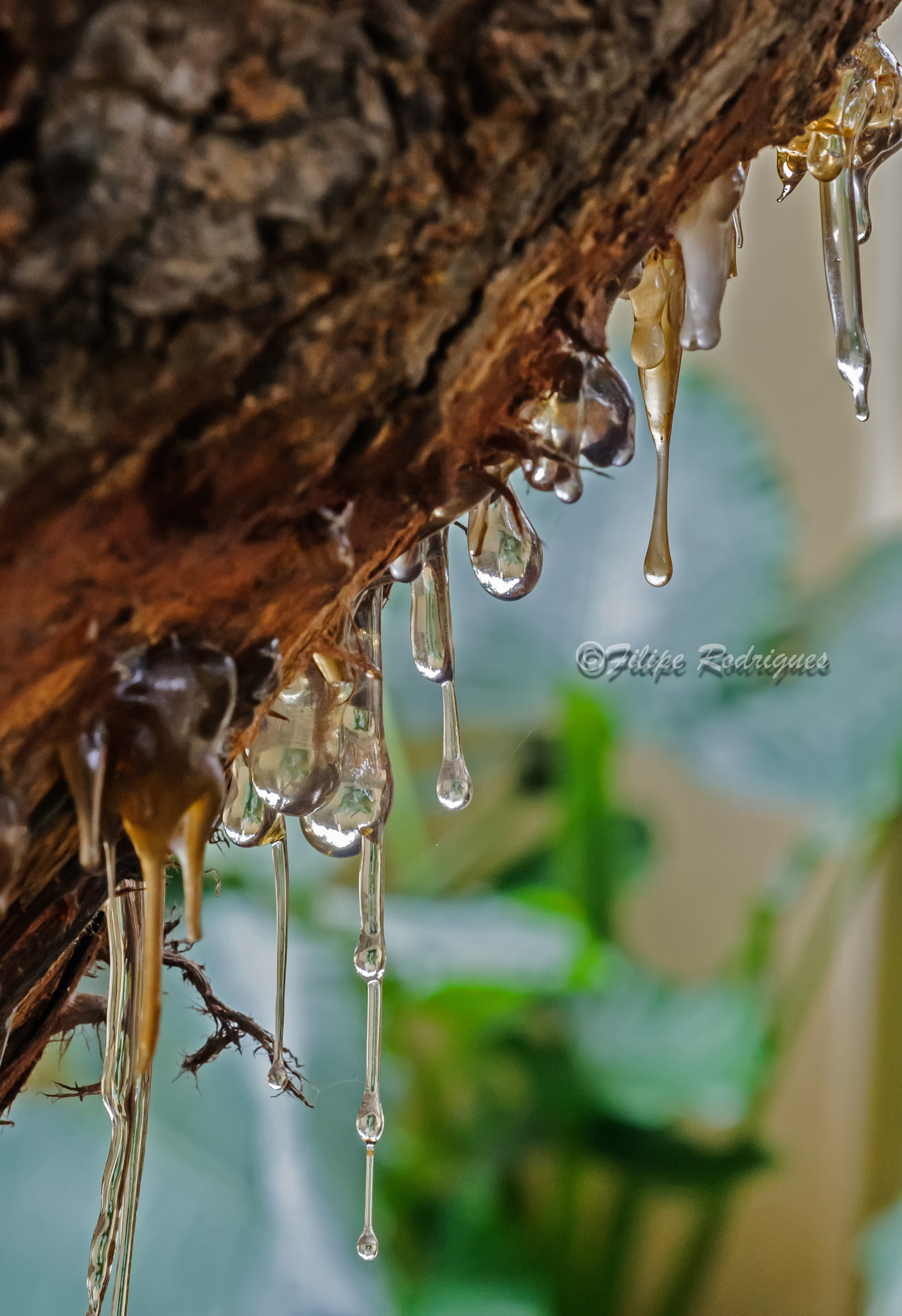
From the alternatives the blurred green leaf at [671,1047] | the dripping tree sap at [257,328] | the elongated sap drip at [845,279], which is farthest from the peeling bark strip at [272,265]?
the blurred green leaf at [671,1047]

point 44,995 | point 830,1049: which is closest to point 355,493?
point 44,995

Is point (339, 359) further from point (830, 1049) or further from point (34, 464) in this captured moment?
point (830, 1049)

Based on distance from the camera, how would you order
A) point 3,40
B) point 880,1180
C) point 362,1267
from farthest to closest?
point 880,1180 → point 362,1267 → point 3,40

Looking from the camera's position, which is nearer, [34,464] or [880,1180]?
[34,464]

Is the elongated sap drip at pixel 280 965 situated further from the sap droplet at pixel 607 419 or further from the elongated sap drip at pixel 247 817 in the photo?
the sap droplet at pixel 607 419

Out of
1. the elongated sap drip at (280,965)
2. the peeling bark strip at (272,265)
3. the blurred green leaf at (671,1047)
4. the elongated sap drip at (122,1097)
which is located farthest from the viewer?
the blurred green leaf at (671,1047)

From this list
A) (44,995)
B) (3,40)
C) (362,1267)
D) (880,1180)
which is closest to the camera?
(3,40)

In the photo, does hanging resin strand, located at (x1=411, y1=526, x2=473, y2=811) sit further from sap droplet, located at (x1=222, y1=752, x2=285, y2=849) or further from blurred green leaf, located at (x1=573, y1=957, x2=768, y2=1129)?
blurred green leaf, located at (x1=573, y1=957, x2=768, y2=1129)
